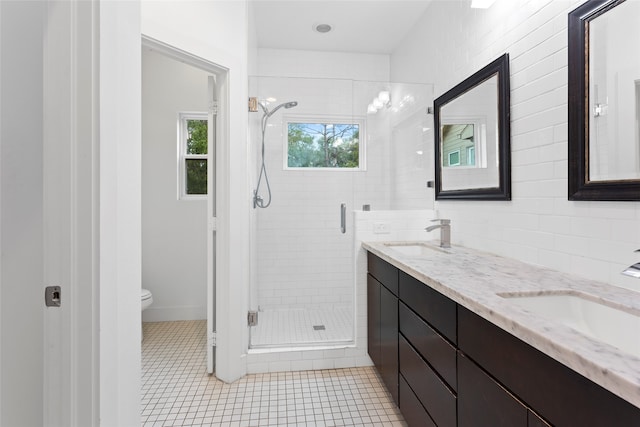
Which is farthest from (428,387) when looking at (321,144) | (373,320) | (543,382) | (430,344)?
(321,144)

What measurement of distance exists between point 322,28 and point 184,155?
1.75m

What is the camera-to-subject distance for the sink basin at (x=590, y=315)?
0.90 meters

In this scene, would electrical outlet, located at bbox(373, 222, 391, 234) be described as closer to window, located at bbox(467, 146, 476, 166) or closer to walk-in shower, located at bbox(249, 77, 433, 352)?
walk-in shower, located at bbox(249, 77, 433, 352)

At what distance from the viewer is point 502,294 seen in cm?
106

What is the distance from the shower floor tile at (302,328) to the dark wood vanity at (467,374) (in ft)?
1.98

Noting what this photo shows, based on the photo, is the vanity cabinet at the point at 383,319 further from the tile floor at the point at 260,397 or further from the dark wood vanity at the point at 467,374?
the tile floor at the point at 260,397

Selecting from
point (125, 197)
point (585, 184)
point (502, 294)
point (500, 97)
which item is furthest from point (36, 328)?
point (500, 97)

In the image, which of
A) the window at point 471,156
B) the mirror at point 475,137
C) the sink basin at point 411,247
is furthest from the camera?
the sink basin at point 411,247

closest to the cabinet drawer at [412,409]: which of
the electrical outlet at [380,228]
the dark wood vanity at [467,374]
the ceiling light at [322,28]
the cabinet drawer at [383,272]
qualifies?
the dark wood vanity at [467,374]

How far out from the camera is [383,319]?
6.37 feet

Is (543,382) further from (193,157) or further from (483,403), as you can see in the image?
(193,157)

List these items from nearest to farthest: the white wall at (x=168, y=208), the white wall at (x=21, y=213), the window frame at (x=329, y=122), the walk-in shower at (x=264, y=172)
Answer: the white wall at (x=21, y=213), the walk-in shower at (x=264, y=172), the window frame at (x=329, y=122), the white wall at (x=168, y=208)

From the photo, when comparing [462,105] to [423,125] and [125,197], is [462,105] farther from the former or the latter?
[125,197]

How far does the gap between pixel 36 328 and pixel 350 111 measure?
2425 millimetres
